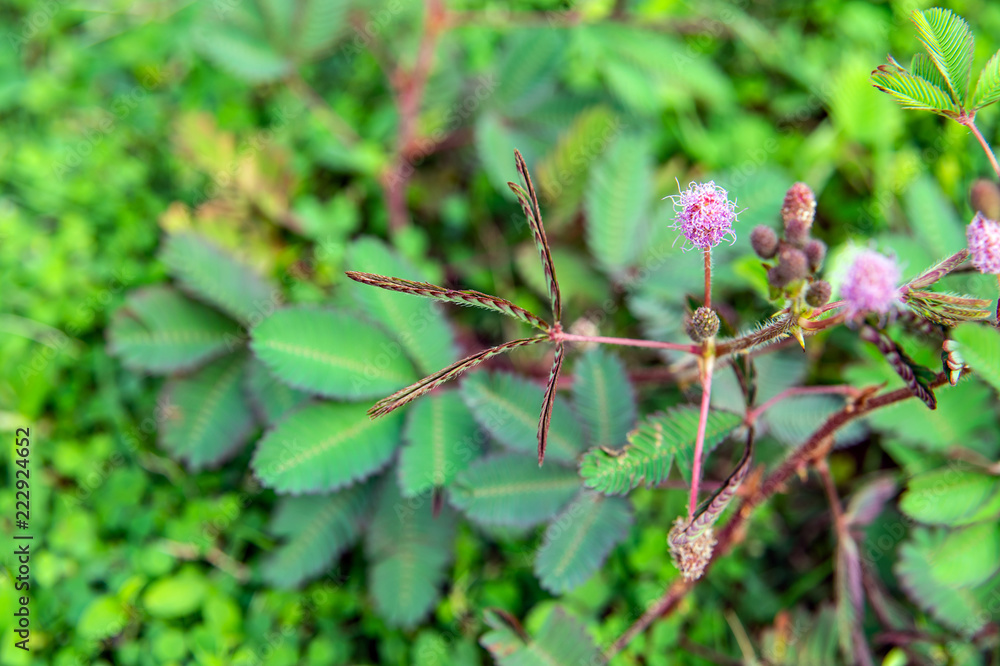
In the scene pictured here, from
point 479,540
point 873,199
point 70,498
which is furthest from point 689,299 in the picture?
point 70,498

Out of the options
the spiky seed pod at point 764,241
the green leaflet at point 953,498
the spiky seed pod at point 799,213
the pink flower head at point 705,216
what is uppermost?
the pink flower head at point 705,216

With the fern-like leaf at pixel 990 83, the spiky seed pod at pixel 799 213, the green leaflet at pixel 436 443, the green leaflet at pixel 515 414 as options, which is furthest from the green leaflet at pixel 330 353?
the fern-like leaf at pixel 990 83

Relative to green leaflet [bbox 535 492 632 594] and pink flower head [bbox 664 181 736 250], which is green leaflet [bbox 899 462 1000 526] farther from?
pink flower head [bbox 664 181 736 250]

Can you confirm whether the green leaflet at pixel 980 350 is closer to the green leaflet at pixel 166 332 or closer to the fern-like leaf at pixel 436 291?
the fern-like leaf at pixel 436 291

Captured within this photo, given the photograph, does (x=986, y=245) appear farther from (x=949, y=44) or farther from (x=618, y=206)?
(x=618, y=206)

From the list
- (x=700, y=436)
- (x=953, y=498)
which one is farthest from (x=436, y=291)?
(x=953, y=498)

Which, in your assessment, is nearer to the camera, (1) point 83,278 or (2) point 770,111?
(1) point 83,278

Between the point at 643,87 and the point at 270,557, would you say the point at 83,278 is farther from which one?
the point at 643,87
